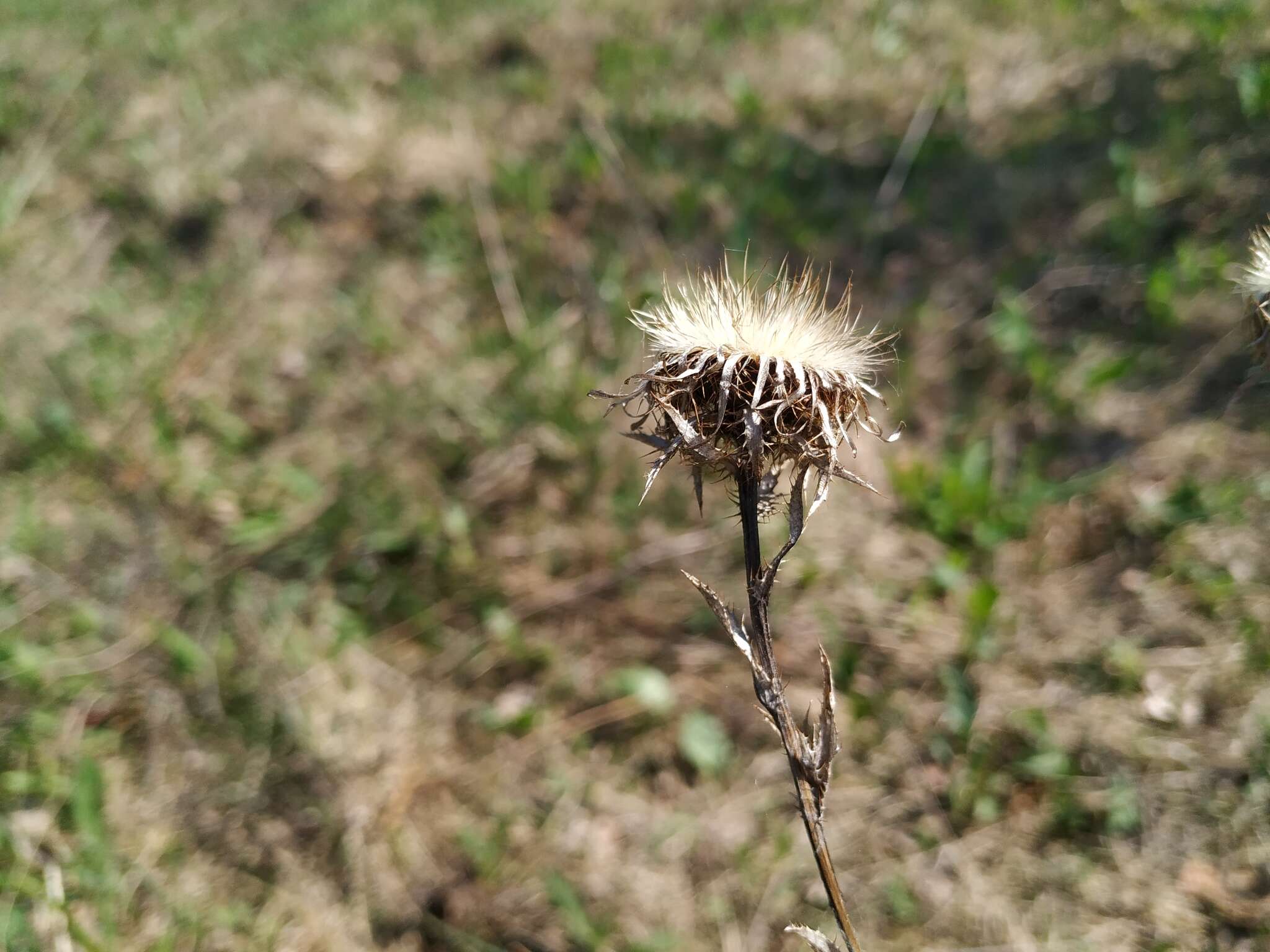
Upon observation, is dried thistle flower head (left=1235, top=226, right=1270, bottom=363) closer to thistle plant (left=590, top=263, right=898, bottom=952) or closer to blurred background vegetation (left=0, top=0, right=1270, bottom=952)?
thistle plant (left=590, top=263, right=898, bottom=952)

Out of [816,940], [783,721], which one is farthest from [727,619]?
[816,940]

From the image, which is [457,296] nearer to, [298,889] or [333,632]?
[333,632]

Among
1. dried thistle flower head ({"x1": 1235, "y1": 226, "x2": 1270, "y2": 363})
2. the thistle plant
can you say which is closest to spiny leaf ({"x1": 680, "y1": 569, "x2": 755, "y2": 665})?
the thistle plant

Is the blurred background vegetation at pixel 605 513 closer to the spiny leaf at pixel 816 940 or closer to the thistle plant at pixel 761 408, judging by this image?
the spiny leaf at pixel 816 940

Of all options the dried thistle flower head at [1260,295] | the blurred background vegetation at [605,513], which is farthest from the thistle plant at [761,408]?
the blurred background vegetation at [605,513]

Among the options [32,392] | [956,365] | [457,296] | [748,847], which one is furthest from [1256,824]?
[32,392]

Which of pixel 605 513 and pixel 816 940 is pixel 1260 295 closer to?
pixel 816 940
